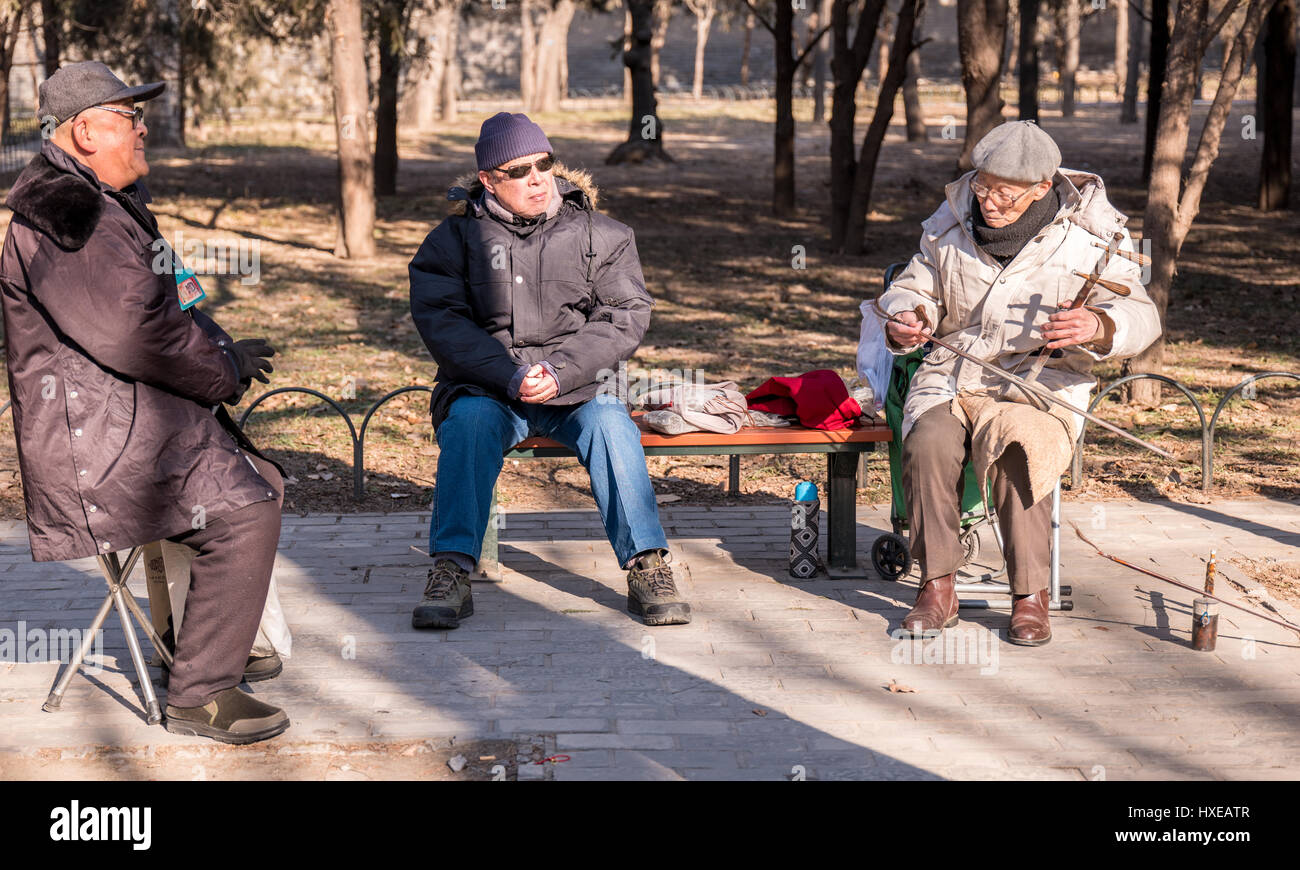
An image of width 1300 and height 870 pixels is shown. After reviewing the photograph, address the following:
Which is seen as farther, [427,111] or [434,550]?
[427,111]

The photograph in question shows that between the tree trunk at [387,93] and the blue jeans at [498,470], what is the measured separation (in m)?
13.7

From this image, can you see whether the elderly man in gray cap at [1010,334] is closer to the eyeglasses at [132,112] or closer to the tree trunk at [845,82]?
the eyeglasses at [132,112]

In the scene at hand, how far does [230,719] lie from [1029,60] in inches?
799

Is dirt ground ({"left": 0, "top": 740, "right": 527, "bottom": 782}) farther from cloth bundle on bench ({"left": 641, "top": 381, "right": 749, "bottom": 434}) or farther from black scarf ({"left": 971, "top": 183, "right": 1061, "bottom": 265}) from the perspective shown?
black scarf ({"left": 971, "top": 183, "right": 1061, "bottom": 265})

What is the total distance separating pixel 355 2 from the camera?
14.4m

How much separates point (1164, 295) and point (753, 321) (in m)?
4.39

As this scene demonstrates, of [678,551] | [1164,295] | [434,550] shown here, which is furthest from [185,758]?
[1164,295]

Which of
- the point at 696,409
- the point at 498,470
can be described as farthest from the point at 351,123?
the point at 498,470

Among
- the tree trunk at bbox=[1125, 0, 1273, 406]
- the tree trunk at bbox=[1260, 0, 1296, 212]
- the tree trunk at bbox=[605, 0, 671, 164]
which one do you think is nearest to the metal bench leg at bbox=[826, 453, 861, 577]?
the tree trunk at bbox=[1125, 0, 1273, 406]

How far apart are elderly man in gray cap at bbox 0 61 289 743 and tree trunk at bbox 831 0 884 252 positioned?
1141cm

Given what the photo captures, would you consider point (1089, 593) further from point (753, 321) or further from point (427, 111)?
point (427, 111)

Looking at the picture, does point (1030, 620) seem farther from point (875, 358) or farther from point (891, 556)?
point (875, 358)
